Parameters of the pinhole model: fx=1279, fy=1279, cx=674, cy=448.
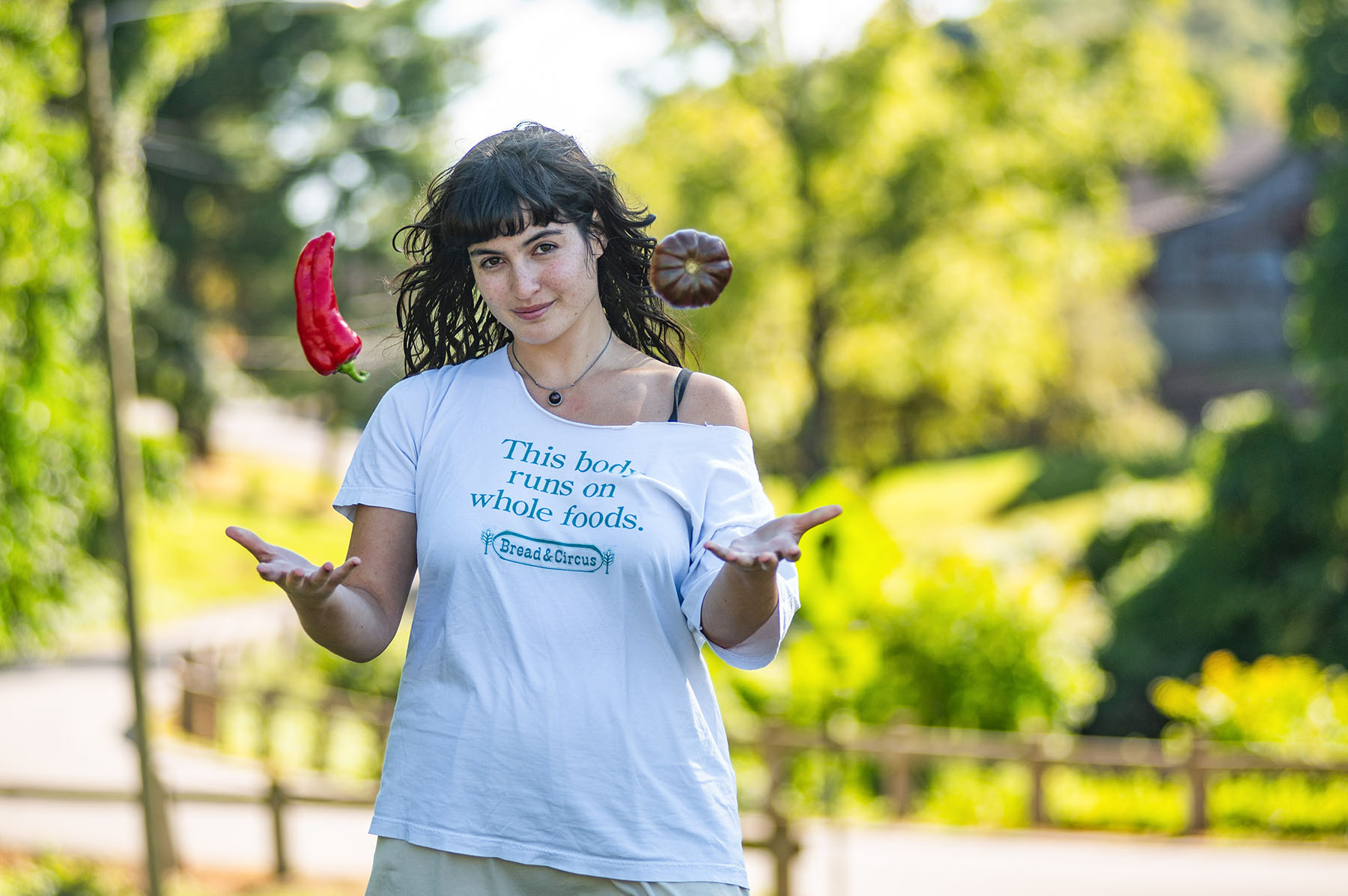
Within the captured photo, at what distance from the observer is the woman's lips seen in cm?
185

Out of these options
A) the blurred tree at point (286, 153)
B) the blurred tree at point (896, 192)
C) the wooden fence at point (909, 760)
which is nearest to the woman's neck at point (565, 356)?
the wooden fence at point (909, 760)

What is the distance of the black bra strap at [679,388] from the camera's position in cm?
187

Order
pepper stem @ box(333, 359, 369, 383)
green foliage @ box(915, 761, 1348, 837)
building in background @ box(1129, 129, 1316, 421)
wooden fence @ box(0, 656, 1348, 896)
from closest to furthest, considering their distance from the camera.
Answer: pepper stem @ box(333, 359, 369, 383) < wooden fence @ box(0, 656, 1348, 896) < green foliage @ box(915, 761, 1348, 837) < building in background @ box(1129, 129, 1316, 421)

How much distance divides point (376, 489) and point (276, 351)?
87.2ft

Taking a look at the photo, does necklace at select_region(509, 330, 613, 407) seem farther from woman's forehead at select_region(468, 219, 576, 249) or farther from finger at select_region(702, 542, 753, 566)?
finger at select_region(702, 542, 753, 566)

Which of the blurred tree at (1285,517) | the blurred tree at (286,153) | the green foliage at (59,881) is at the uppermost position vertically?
the blurred tree at (286,153)

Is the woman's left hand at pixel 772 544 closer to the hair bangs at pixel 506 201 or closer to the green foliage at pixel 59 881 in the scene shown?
the hair bangs at pixel 506 201

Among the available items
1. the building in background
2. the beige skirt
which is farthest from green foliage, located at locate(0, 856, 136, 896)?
the building in background

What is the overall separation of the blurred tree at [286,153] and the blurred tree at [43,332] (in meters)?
17.9

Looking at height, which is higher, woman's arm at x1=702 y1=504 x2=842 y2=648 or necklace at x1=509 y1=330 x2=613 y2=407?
necklace at x1=509 y1=330 x2=613 y2=407

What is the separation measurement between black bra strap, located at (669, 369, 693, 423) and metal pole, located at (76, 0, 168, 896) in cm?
548

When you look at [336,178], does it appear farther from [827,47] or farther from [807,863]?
[807,863]

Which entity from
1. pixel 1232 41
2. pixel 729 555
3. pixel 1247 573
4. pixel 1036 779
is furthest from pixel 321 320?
pixel 1232 41

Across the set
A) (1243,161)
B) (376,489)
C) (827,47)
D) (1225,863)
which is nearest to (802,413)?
(827,47)
